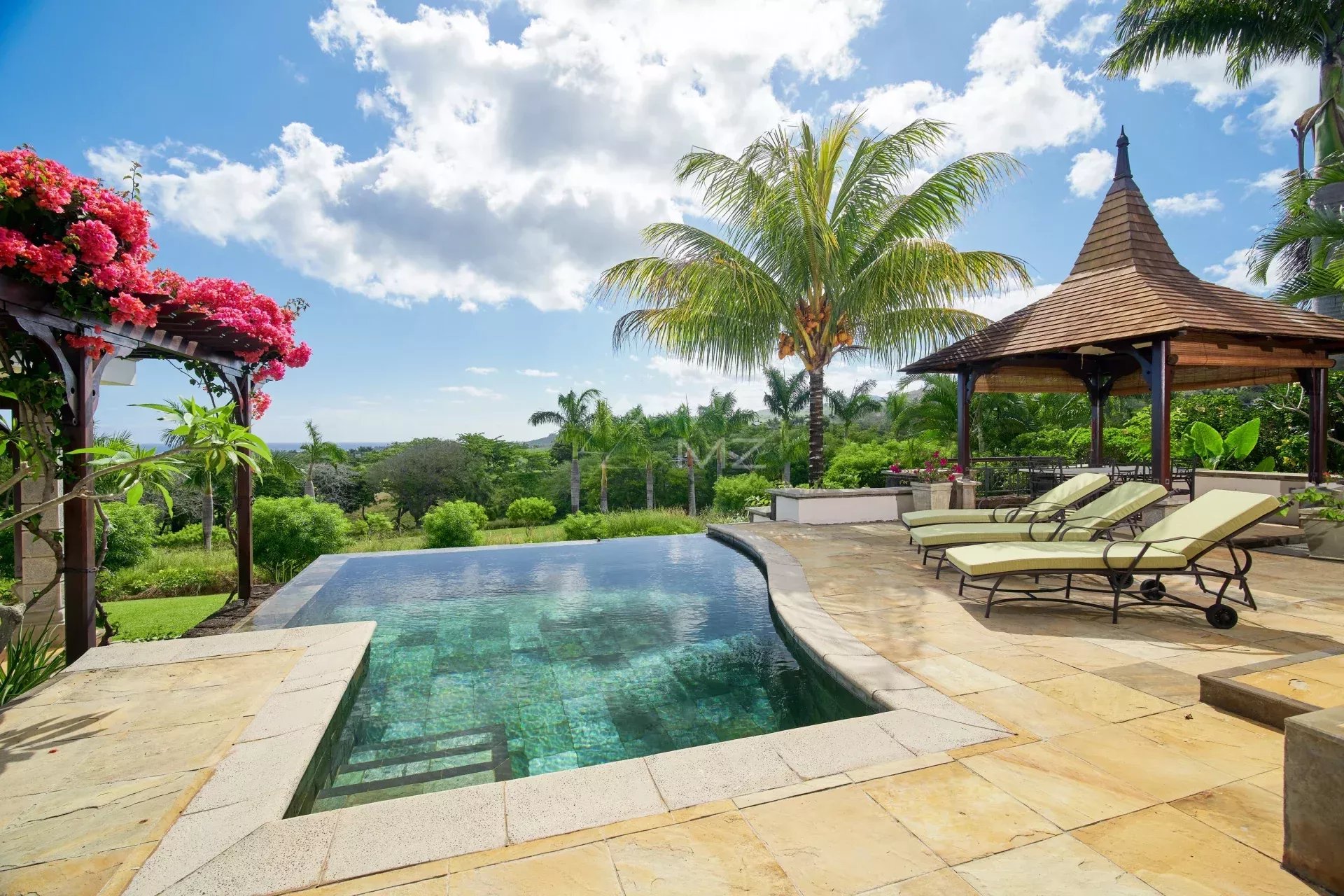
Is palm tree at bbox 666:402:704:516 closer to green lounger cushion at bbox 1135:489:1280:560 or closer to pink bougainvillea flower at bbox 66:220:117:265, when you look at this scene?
green lounger cushion at bbox 1135:489:1280:560

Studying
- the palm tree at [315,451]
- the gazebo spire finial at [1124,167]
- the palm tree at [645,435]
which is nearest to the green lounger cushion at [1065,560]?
the gazebo spire finial at [1124,167]

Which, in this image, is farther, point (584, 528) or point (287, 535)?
point (584, 528)

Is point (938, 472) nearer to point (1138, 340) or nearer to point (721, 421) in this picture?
point (1138, 340)

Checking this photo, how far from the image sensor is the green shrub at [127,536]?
33.3ft

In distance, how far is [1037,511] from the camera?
6.97m

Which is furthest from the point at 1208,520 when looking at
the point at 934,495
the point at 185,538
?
the point at 185,538

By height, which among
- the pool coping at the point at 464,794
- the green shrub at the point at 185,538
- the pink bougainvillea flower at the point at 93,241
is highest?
the pink bougainvillea flower at the point at 93,241

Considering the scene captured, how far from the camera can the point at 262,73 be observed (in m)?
7.64

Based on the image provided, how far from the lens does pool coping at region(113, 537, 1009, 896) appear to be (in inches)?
80.3

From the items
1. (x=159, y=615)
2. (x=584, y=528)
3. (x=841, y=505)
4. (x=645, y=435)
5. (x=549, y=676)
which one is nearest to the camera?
(x=549, y=676)

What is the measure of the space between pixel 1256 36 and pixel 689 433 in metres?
24.6

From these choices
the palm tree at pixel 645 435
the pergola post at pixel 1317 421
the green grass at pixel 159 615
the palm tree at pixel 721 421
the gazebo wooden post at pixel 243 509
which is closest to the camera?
the green grass at pixel 159 615

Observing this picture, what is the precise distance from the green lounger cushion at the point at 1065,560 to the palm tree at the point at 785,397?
90.5 ft

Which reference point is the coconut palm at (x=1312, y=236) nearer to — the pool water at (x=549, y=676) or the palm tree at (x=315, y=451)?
the pool water at (x=549, y=676)
